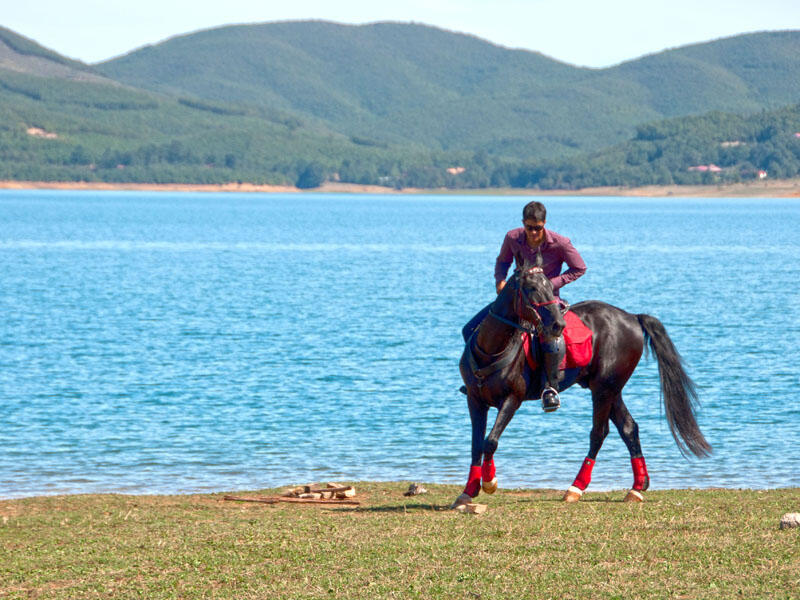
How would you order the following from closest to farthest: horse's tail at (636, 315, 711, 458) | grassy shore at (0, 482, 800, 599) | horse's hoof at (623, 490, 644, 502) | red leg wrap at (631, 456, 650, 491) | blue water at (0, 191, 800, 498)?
grassy shore at (0, 482, 800, 599) → horse's hoof at (623, 490, 644, 502) → red leg wrap at (631, 456, 650, 491) → horse's tail at (636, 315, 711, 458) → blue water at (0, 191, 800, 498)

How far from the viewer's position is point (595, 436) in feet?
44.4

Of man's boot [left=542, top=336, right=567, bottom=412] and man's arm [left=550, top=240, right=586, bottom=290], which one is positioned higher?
man's arm [left=550, top=240, right=586, bottom=290]

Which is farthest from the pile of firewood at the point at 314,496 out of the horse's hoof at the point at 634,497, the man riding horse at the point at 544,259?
the horse's hoof at the point at 634,497

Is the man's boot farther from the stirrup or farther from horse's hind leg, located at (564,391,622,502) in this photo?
horse's hind leg, located at (564,391,622,502)

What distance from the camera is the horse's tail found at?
13.8 meters

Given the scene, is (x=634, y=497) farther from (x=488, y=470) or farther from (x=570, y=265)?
(x=570, y=265)

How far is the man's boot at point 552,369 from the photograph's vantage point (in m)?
12.2

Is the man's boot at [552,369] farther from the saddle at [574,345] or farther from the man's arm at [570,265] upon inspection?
Result: the man's arm at [570,265]

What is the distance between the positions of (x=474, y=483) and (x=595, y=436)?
1716 mm

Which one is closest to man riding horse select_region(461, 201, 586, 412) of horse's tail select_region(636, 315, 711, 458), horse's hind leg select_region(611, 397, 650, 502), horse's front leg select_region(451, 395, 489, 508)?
horse's front leg select_region(451, 395, 489, 508)

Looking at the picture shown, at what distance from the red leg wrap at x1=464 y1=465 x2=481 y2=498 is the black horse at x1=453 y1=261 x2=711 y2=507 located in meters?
0.01

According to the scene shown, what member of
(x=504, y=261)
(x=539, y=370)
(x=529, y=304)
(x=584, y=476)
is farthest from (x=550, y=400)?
(x=584, y=476)

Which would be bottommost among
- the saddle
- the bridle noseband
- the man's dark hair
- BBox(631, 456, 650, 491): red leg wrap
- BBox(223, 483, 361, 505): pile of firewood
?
BBox(223, 483, 361, 505): pile of firewood

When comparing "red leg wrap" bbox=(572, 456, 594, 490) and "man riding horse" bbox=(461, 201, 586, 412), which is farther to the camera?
"red leg wrap" bbox=(572, 456, 594, 490)
